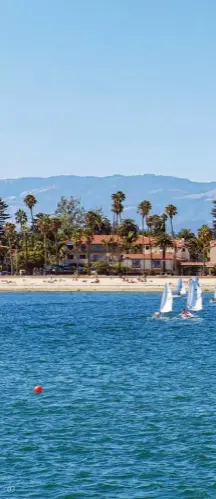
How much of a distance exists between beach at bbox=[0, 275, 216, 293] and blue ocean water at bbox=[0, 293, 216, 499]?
3274 inches

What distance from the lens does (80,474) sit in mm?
32188

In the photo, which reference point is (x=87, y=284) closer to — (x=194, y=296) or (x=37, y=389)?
(x=194, y=296)

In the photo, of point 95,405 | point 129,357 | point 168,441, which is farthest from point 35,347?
point 168,441

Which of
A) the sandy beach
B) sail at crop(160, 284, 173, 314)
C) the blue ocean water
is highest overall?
the sandy beach

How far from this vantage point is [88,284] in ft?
562

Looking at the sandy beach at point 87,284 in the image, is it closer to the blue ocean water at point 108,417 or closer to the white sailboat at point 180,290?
the white sailboat at point 180,290

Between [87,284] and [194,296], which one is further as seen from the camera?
[87,284]

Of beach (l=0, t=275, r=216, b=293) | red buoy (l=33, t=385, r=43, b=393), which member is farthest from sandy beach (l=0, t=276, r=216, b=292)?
red buoy (l=33, t=385, r=43, b=393)

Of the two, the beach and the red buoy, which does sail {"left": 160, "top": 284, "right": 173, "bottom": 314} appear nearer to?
the red buoy

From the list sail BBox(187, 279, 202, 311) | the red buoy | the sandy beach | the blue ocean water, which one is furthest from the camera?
the sandy beach

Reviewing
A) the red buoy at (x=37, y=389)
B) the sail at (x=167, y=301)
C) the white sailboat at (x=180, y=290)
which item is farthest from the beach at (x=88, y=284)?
the red buoy at (x=37, y=389)

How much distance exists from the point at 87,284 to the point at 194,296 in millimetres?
63445

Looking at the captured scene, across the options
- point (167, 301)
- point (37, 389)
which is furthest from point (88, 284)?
point (37, 389)

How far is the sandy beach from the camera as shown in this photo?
167 meters
